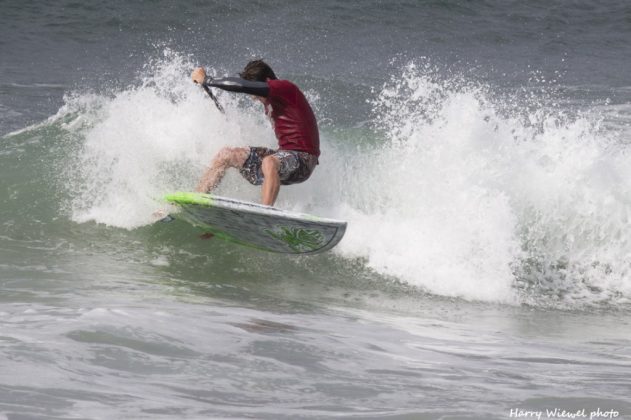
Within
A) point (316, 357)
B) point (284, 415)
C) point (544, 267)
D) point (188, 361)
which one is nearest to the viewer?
point (284, 415)

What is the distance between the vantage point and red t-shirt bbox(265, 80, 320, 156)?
6871 millimetres

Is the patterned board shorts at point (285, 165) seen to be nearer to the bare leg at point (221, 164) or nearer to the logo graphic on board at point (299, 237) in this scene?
the bare leg at point (221, 164)

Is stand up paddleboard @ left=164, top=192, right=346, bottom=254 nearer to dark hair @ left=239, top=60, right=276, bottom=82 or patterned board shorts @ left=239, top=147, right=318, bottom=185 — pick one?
patterned board shorts @ left=239, top=147, right=318, bottom=185

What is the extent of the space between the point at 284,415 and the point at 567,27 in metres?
20.2

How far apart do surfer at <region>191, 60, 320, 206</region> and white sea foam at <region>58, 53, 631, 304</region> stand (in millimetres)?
868

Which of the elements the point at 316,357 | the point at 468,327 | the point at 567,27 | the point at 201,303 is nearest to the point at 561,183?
the point at 468,327

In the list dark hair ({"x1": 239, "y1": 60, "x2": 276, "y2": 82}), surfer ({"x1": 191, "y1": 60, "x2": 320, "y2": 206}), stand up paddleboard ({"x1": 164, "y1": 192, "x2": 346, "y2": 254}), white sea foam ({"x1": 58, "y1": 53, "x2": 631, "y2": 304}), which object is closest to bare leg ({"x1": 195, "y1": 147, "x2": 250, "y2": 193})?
surfer ({"x1": 191, "y1": 60, "x2": 320, "y2": 206})

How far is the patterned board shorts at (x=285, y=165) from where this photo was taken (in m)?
7.04

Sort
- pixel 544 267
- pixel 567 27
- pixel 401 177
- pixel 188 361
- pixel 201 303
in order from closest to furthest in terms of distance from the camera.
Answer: pixel 188 361 → pixel 201 303 → pixel 544 267 → pixel 401 177 → pixel 567 27

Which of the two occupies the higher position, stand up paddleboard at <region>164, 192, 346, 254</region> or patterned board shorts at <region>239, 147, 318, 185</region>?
patterned board shorts at <region>239, 147, 318, 185</region>

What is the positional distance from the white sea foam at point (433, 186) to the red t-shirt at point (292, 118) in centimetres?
117

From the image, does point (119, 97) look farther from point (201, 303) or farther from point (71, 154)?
point (201, 303)

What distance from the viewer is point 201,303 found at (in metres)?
5.98

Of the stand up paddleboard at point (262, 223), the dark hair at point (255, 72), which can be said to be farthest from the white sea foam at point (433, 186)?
the dark hair at point (255, 72)
